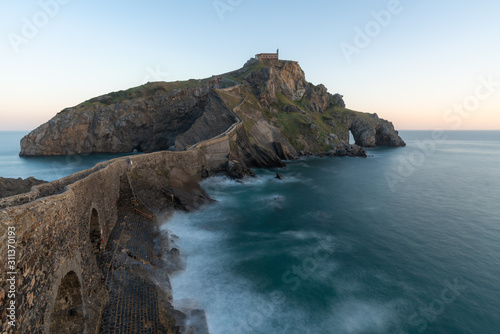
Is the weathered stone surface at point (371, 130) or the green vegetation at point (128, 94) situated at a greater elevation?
the green vegetation at point (128, 94)

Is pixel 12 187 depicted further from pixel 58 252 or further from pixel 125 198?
pixel 58 252

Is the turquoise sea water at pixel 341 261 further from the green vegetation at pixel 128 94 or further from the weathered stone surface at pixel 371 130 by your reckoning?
the weathered stone surface at pixel 371 130

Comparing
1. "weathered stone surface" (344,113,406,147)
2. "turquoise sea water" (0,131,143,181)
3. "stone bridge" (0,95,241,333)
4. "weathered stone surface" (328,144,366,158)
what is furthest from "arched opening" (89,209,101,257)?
"weathered stone surface" (344,113,406,147)

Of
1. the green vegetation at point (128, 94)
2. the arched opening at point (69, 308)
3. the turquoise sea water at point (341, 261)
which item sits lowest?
the turquoise sea water at point (341, 261)

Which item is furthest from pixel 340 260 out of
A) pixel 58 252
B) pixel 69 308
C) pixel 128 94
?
pixel 128 94

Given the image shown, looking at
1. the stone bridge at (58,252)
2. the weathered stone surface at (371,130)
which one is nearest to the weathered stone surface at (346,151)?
the weathered stone surface at (371,130)
